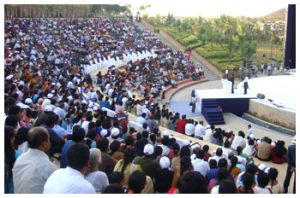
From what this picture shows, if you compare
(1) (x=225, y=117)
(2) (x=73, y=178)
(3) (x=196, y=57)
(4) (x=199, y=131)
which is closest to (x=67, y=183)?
(2) (x=73, y=178)

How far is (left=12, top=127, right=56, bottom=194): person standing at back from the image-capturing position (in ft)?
14.9

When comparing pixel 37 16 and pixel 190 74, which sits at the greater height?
pixel 37 16

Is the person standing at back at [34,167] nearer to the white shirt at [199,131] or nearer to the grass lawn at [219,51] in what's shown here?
the white shirt at [199,131]

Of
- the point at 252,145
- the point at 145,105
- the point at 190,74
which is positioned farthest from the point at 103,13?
the point at 252,145

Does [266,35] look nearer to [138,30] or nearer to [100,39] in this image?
[138,30]

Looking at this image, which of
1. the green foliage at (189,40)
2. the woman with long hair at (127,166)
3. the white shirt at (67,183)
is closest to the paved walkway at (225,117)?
the woman with long hair at (127,166)

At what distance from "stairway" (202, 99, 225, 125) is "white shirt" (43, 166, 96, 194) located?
14030 mm

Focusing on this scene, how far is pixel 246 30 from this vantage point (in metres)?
37.4

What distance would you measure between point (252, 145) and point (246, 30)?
91.5 feet

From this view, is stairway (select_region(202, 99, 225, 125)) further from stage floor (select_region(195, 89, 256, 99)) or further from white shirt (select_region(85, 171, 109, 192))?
white shirt (select_region(85, 171, 109, 192))

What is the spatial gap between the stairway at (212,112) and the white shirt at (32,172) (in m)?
13.7

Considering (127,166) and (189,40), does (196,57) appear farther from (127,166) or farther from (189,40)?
(127,166)

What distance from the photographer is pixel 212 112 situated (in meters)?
18.3

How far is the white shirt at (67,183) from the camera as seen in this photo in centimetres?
403
